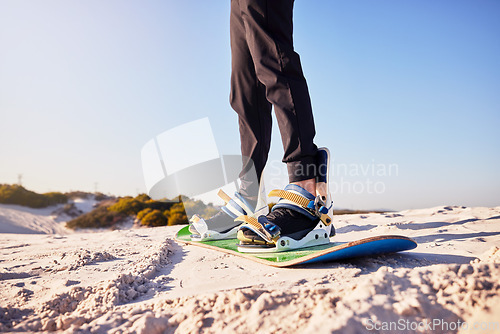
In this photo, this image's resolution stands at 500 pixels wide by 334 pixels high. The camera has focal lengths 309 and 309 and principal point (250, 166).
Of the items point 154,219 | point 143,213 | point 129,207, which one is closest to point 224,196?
point 154,219

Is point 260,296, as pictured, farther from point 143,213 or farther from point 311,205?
point 143,213

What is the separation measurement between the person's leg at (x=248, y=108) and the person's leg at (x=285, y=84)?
1.68ft

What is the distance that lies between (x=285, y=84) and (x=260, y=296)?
1.10m

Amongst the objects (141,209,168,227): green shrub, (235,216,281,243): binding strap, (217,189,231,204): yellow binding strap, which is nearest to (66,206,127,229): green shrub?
(141,209,168,227): green shrub

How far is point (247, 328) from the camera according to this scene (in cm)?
64

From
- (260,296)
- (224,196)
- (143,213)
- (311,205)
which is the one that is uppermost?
(143,213)

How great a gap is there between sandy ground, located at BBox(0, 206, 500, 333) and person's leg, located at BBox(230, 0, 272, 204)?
2.41ft

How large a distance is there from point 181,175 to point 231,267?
9.32 ft

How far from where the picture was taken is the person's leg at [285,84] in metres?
1.53

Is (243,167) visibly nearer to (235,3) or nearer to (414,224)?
(235,3)

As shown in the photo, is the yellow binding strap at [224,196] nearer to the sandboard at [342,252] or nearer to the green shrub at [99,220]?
the sandboard at [342,252]

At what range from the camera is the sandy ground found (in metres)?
0.62

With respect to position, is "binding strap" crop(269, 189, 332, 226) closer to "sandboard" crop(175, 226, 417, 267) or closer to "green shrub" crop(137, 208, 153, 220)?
"sandboard" crop(175, 226, 417, 267)

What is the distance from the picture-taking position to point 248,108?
2.16 meters
